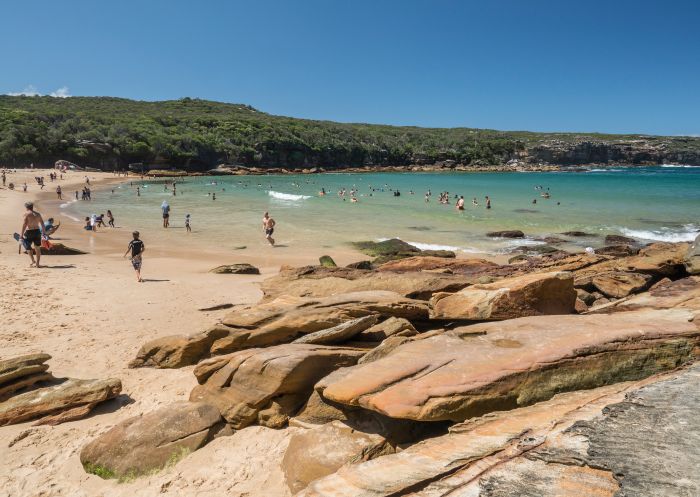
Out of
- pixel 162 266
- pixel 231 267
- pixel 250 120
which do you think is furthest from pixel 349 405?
pixel 250 120

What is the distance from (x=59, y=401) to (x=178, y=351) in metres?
1.84

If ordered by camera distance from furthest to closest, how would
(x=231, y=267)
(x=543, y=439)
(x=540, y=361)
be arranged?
(x=231, y=267) < (x=540, y=361) < (x=543, y=439)

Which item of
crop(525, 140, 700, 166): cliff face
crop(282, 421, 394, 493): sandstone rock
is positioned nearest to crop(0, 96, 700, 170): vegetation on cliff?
crop(525, 140, 700, 166): cliff face

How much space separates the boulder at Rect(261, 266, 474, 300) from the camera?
867 cm

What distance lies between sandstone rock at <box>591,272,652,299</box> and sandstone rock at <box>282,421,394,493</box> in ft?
22.1

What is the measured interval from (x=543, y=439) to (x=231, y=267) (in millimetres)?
13627

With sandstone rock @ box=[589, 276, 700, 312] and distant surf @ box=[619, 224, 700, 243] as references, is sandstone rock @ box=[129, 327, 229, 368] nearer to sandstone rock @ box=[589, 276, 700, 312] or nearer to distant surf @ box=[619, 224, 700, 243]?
sandstone rock @ box=[589, 276, 700, 312]

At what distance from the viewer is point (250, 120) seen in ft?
402

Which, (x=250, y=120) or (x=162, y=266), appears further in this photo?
(x=250, y=120)

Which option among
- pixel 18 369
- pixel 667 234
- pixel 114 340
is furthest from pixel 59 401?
pixel 667 234

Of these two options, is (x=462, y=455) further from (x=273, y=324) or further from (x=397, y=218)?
(x=397, y=218)

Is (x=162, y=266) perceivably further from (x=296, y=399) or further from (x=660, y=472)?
(x=660, y=472)

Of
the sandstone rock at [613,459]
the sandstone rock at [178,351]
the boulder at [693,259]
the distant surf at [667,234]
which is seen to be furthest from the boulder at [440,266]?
the distant surf at [667,234]

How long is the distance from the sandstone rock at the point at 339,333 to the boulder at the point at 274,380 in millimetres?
325
